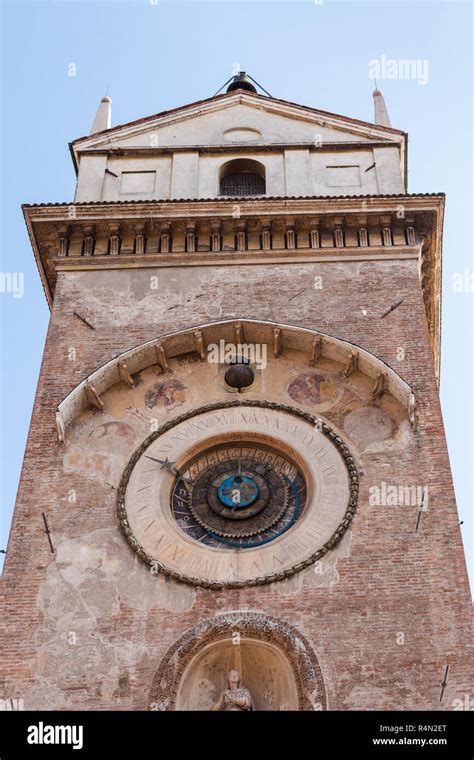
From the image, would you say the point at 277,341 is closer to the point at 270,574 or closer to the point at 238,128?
the point at 270,574

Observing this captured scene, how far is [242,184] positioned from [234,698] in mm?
9745

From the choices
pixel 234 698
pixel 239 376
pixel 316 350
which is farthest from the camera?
pixel 316 350

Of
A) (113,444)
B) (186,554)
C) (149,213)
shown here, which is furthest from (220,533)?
(149,213)

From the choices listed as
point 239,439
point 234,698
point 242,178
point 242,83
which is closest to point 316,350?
point 239,439

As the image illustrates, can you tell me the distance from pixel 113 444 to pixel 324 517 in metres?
3.02

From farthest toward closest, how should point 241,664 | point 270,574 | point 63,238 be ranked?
1. point 63,238
2. point 270,574
3. point 241,664

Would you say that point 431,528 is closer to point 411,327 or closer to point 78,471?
point 411,327

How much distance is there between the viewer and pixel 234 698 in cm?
1244

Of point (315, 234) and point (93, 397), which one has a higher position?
point (315, 234)

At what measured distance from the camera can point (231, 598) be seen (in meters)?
13.3

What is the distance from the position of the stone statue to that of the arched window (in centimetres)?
911

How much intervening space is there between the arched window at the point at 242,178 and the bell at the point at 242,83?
4947mm
